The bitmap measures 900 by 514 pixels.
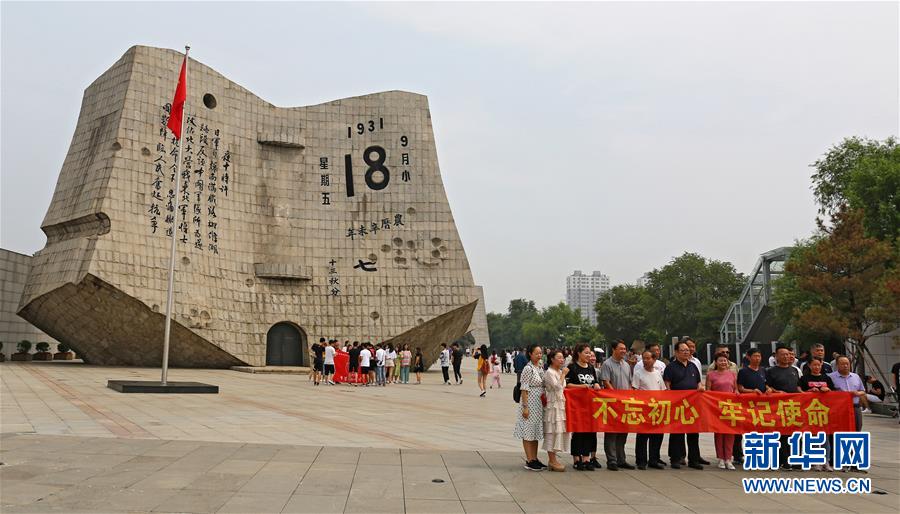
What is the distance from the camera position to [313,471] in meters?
8.23

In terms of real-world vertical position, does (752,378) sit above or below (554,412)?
above

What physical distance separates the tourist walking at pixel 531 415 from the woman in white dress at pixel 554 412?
0.08 meters

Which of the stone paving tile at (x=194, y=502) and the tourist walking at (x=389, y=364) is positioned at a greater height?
the tourist walking at (x=389, y=364)

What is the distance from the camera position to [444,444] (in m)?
10.9

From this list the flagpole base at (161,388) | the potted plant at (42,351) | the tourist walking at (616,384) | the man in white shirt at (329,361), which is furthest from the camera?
the potted plant at (42,351)

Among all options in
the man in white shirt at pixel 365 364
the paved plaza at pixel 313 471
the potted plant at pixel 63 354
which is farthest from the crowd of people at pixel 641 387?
the potted plant at pixel 63 354

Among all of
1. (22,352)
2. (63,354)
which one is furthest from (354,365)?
(63,354)

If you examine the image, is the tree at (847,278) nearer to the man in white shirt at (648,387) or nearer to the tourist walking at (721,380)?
the tourist walking at (721,380)

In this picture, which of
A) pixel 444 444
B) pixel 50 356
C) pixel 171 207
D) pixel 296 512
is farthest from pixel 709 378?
pixel 50 356

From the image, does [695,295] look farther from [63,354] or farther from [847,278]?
[63,354]

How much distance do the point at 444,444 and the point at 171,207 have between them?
22962 mm

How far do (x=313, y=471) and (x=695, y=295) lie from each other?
221 feet

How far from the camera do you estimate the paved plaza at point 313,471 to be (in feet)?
22.8

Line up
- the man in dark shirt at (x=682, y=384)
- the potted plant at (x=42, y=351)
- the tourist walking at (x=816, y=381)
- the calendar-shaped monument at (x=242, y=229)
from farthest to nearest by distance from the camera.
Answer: the potted plant at (x=42, y=351) → the calendar-shaped monument at (x=242, y=229) → the tourist walking at (x=816, y=381) → the man in dark shirt at (x=682, y=384)
